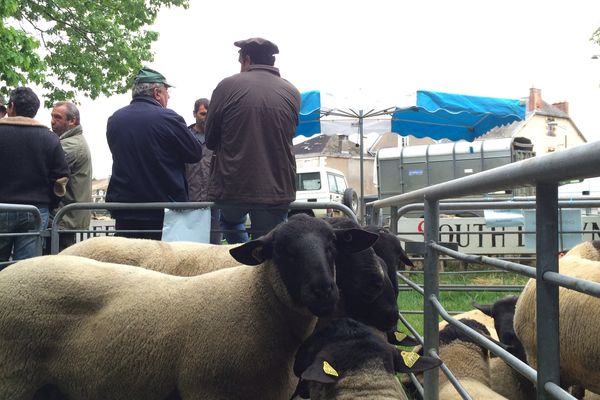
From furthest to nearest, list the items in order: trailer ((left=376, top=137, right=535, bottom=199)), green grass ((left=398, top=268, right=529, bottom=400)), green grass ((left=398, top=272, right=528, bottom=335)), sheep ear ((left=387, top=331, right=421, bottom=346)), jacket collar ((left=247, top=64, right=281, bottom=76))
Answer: trailer ((left=376, top=137, right=535, bottom=199)) < green grass ((left=398, top=272, right=528, bottom=335)) < green grass ((left=398, top=268, right=529, bottom=400)) < jacket collar ((left=247, top=64, right=281, bottom=76)) < sheep ear ((left=387, top=331, right=421, bottom=346))

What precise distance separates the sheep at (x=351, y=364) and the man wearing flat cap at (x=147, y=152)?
2.45 m

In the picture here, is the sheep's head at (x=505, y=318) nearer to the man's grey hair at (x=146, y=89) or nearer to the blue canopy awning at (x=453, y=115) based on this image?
the man's grey hair at (x=146, y=89)

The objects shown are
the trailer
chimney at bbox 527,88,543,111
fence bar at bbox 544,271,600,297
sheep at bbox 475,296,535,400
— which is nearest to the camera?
fence bar at bbox 544,271,600,297

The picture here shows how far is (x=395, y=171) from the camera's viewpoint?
62.7 ft

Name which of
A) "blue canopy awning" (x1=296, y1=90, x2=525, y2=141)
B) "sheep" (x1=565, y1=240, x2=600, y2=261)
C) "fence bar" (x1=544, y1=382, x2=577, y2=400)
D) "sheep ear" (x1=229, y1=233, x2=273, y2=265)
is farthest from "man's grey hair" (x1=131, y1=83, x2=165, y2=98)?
"blue canopy awning" (x1=296, y1=90, x2=525, y2=141)

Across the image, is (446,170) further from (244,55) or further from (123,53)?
(244,55)

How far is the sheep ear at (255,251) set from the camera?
285 centimetres

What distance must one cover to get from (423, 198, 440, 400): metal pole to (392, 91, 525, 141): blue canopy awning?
8.49 metres

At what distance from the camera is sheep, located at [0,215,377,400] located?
267 centimetres

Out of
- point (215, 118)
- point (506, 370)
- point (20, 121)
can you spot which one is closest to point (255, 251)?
point (215, 118)

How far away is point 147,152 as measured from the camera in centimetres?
473

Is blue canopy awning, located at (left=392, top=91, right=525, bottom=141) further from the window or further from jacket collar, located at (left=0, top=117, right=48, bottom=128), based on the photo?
the window

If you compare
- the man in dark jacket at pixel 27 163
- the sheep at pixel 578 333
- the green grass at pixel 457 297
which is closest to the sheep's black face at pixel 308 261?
the sheep at pixel 578 333

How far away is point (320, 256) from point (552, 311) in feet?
3.68
